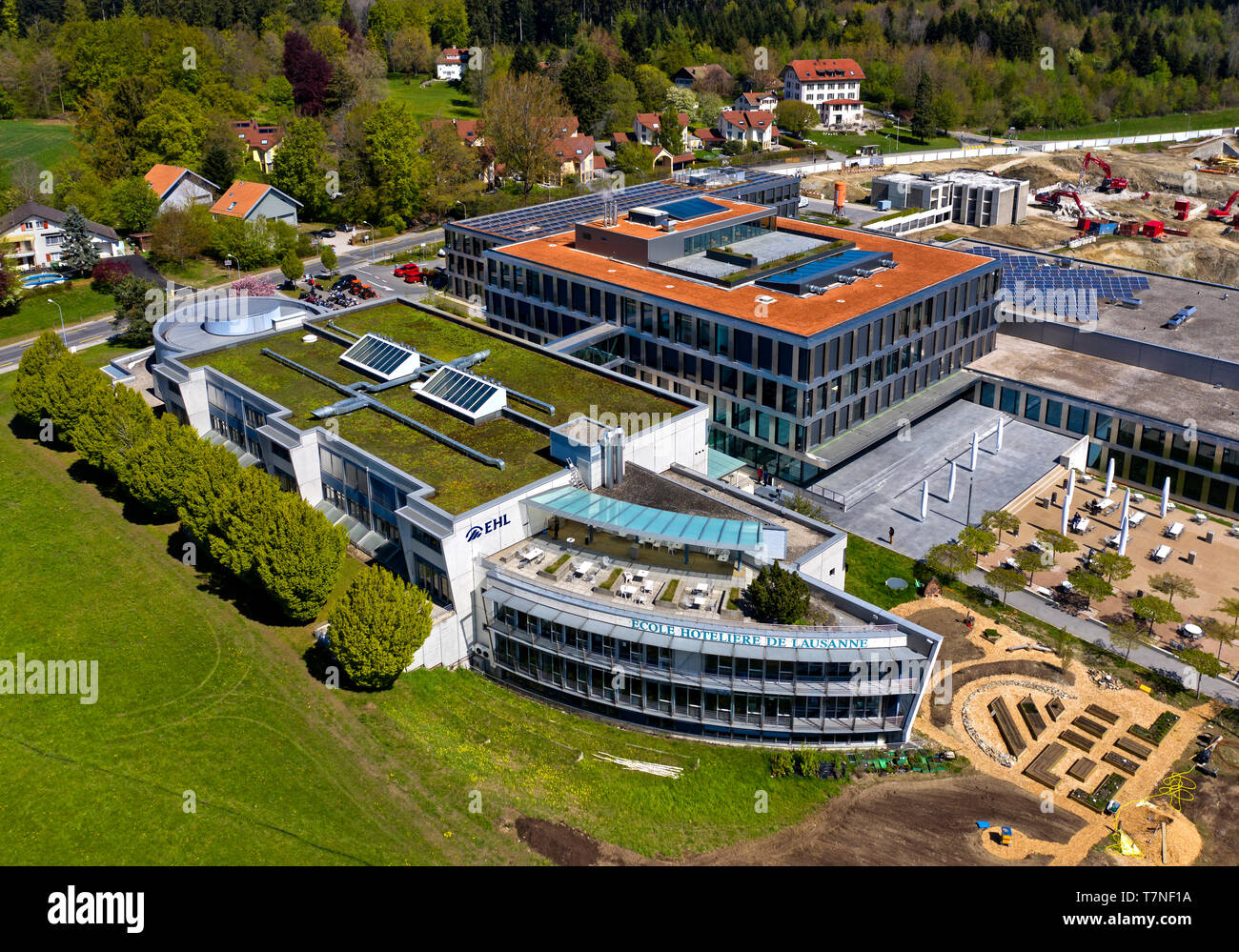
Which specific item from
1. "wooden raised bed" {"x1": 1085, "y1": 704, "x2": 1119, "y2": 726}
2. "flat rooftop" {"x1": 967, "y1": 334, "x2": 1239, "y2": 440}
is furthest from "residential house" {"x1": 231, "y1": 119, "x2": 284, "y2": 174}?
"wooden raised bed" {"x1": 1085, "y1": 704, "x2": 1119, "y2": 726}

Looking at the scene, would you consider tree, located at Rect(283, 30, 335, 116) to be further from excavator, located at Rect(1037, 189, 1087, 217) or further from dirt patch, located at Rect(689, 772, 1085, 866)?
dirt patch, located at Rect(689, 772, 1085, 866)

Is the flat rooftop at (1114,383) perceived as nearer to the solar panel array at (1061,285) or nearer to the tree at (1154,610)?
the solar panel array at (1061,285)

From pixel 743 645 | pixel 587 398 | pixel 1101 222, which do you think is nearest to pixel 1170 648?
pixel 743 645

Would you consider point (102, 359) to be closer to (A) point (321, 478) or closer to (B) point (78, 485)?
(B) point (78, 485)

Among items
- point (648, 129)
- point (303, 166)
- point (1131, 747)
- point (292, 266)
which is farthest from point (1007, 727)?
point (648, 129)

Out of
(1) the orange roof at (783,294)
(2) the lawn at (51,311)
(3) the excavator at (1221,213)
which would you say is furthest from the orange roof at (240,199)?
(3) the excavator at (1221,213)

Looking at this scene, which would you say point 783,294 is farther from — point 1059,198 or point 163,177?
point 1059,198
